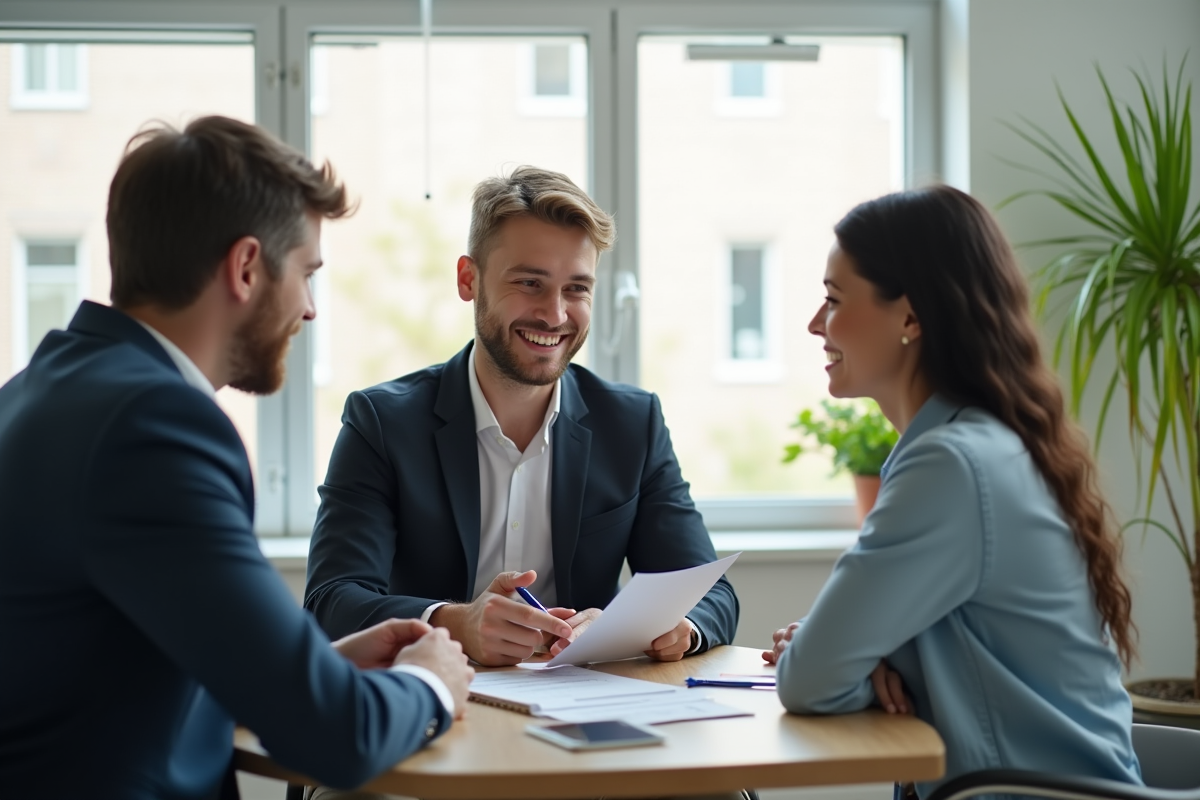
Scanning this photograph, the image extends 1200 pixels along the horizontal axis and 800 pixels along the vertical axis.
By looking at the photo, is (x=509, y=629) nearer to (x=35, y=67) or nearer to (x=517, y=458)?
(x=517, y=458)

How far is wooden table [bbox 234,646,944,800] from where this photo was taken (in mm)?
1229

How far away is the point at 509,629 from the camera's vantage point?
1.74 m

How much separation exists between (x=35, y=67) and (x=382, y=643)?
2.75 meters

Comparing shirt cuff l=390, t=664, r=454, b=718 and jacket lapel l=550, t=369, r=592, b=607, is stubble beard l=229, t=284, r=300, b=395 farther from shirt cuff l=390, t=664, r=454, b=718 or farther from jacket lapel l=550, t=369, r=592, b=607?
jacket lapel l=550, t=369, r=592, b=607

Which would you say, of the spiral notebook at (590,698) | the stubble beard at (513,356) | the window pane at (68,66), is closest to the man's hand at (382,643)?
the spiral notebook at (590,698)

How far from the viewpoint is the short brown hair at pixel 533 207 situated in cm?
229

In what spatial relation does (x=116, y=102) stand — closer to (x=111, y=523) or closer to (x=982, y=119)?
(x=982, y=119)

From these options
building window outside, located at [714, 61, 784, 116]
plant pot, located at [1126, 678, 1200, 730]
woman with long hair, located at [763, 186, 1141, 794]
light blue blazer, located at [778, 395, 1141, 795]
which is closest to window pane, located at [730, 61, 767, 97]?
building window outside, located at [714, 61, 784, 116]

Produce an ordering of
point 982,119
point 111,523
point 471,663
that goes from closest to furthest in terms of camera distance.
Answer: point 111,523 → point 471,663 → point 982,119

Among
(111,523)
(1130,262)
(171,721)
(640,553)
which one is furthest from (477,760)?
(1130,262)

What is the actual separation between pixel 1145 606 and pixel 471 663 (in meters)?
2.48

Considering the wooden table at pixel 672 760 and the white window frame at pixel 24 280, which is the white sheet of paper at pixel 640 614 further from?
the white window frame at pixel 24 280

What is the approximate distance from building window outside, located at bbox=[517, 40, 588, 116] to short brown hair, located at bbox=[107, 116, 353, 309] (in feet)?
7.80

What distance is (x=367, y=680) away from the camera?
4.07ft
